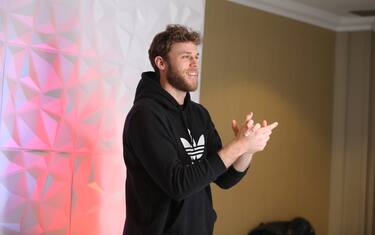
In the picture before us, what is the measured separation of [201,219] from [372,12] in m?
2.82

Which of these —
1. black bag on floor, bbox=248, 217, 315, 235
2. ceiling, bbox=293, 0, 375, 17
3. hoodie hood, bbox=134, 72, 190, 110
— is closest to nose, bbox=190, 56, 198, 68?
hoodie hood, bbox=134, 72, 190, 110

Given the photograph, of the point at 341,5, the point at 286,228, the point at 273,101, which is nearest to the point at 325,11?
the point at 341,5

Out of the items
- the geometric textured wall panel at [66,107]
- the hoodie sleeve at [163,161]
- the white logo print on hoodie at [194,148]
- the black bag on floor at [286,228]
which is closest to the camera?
the hoodie sleeve at [163,161]

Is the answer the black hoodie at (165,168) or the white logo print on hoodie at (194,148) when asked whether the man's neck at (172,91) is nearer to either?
the black hoodie at (165,168)

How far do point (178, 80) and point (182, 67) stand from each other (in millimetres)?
44

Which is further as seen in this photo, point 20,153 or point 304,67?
point 304,67

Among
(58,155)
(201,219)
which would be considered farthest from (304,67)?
(201,219)

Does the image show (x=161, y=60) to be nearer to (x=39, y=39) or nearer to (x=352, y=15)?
(x=39, y=39)

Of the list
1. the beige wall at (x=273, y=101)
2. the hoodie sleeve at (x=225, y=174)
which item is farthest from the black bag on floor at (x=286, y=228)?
the hoodie sleeve at (x=225, y=174)

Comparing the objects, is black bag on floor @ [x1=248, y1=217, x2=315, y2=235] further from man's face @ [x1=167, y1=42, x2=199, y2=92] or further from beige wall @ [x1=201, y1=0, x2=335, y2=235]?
man's face @ [x1=167, y1=42, x2=199, y2=92]

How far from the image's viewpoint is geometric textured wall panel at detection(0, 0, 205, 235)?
2197 mm

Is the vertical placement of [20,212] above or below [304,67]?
below

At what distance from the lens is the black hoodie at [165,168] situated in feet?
4.88

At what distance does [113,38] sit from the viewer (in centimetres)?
254
